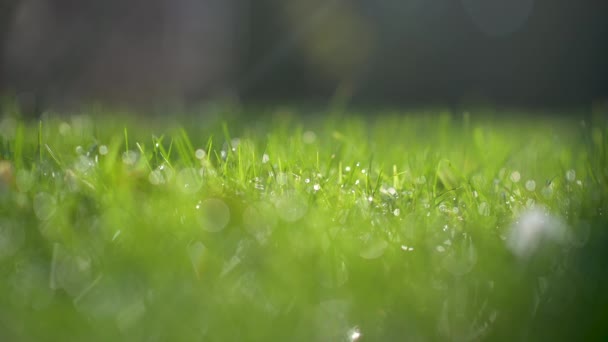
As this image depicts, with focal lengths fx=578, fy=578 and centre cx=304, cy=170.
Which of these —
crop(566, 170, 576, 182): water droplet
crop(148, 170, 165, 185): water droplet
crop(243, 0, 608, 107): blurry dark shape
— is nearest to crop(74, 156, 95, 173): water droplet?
crop(148, 170, 165, 185): water droplet

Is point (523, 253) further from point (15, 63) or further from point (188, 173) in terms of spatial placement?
point (15, 63)

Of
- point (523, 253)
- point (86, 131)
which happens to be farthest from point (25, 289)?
point (86, 131)

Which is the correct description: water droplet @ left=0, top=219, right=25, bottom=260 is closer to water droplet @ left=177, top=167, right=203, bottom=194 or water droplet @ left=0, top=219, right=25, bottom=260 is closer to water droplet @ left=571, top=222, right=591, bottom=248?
water droplet @ left=177, top=167, right=203, bottom=194

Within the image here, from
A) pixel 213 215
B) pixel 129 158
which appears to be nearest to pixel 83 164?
pixel 129 158

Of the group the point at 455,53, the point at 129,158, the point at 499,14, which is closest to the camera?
the point at 129,158

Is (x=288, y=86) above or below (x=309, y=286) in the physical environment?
below

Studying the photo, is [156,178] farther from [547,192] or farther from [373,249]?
[547,192]
